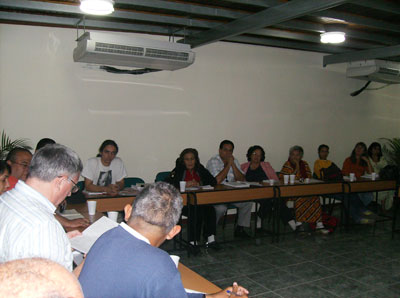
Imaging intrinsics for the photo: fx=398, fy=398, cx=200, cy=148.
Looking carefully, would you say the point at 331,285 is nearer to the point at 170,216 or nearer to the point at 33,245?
the point at 170,216

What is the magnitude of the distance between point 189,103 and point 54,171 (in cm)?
442

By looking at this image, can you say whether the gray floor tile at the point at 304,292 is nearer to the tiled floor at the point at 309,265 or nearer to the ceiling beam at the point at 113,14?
the tiled floor at the point at 309,265

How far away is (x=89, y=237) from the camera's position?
7.50 feet

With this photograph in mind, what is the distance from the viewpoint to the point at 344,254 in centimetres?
454

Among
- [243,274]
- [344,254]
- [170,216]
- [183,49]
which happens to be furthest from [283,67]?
[170,216]

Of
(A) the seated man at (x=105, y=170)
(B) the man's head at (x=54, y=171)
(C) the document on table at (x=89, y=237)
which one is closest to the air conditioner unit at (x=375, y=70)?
(A) the seated man at (x=105, y=170)

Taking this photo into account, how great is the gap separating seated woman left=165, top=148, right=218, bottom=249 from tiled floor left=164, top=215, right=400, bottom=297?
252mm

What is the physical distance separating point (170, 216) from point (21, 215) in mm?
531

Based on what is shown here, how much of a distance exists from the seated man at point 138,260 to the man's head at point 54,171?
0.31 metres

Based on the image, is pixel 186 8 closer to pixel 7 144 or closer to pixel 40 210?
pixel 7 144

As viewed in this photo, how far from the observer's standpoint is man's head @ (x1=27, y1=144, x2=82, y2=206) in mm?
1581

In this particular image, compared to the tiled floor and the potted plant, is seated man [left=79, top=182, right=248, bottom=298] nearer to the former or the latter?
the tiled floor

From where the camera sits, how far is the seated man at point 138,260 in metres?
1.28

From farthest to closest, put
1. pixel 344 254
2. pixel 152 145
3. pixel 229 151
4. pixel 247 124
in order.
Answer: pixel 247 124 → pixel 152 145 → pixel 229 151 → pixel 344 254
